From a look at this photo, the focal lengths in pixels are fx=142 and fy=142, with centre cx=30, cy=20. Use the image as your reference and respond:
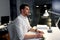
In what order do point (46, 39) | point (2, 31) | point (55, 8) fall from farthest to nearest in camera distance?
point (55, 8) → point (2, 31) → point (46, 39)

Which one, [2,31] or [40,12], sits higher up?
[40,12]

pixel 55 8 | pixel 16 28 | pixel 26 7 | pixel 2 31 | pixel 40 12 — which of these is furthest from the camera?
pixel 55 8

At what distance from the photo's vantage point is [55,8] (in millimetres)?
4773

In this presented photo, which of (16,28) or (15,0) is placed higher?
(15,0)

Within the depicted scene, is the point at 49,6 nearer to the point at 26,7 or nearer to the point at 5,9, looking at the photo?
the point at 5,9

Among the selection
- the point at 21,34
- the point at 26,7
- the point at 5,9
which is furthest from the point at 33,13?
the point at 21,34

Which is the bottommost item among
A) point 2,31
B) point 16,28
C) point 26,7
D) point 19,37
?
point 2,31

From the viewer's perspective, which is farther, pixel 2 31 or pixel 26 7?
pixel 2 31

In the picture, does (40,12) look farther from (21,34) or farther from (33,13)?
(21,34)

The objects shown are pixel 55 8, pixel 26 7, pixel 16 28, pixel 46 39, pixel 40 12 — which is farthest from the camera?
pixel 55 8

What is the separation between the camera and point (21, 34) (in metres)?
2.30

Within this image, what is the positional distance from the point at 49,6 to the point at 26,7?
213cm

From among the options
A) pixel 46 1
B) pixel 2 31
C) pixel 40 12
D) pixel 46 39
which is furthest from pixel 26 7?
pixel 46 1

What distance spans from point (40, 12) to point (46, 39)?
240 cm
